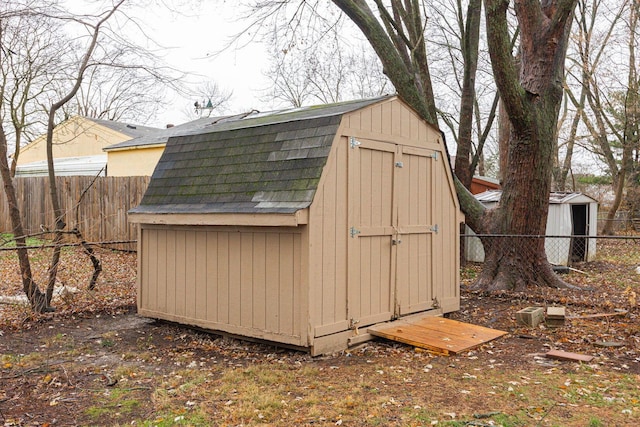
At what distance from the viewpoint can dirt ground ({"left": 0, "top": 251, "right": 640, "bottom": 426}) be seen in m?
3.82

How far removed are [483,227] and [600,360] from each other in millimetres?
4601

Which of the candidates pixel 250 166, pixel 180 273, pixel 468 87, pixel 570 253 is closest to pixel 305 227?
pixel 250 166

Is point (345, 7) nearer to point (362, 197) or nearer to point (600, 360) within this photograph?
point (362, 197)

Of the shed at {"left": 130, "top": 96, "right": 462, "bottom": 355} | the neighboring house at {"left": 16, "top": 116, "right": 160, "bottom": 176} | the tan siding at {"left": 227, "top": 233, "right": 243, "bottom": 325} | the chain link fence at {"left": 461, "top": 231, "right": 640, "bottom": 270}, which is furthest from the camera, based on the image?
the neighboring house at {"left": 16, "top": 116, "right": 160, "bottom": 176}

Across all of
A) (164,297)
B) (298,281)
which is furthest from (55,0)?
(298,281)

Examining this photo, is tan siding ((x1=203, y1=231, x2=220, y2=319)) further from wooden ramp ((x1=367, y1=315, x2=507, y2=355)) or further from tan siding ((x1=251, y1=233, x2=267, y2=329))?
wooden ramp ((x1=367, y1=315, x2=507, y2=355))

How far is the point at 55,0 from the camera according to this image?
7.30 metres

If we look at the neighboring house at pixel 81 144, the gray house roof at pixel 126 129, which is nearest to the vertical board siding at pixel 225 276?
the neighboring house at pixel 81 144

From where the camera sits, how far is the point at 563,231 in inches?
506

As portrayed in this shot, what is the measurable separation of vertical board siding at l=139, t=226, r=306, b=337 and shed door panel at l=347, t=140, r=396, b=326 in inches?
27.1

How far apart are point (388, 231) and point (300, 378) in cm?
212

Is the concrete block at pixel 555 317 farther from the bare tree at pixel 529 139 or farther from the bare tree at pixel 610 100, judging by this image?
the bare tree at pixel 610 100

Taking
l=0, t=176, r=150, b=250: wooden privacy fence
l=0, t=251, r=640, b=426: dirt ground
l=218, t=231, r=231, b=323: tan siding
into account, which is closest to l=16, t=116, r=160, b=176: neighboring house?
l=0, t=176, r=150, b=250: wooden privacy fence

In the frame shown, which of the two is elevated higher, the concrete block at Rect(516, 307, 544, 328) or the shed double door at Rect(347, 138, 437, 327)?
the shed double door at Rect(347, 138, 437, 327)
